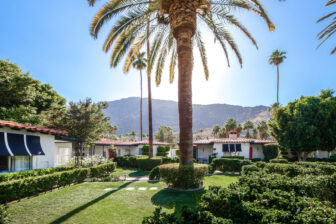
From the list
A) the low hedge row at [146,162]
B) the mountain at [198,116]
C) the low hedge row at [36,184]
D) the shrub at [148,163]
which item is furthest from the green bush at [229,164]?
the mountain at [198,116]

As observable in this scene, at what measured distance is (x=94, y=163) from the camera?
17.5 m

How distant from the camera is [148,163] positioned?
2088 cm

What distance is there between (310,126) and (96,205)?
70.2 feet

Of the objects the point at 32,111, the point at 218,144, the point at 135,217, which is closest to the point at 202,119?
the point at 218,144

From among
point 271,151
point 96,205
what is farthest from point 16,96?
point 271,151

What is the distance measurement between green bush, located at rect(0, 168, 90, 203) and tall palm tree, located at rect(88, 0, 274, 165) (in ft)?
22.9

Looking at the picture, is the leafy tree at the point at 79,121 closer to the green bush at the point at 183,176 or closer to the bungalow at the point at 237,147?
the green bush at the point at 183,176

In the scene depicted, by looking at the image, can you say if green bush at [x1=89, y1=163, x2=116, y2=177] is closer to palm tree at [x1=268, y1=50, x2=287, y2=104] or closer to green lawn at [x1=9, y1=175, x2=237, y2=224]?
green lawn at [x1=9, y1=175, x2=237, y2=224]

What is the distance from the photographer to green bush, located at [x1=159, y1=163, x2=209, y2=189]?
9562 millimetres

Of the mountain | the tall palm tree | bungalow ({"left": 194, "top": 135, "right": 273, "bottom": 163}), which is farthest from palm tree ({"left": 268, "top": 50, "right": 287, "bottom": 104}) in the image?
the mountain

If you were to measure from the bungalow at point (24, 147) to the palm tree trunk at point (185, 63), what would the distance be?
827 cm

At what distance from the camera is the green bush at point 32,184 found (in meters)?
7.86

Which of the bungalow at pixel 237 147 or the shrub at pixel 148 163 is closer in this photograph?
the shrub at pixel 148 163

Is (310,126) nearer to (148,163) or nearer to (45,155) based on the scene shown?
(148,163)
